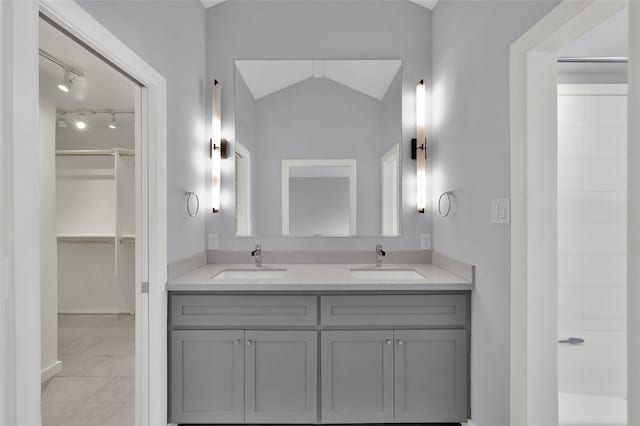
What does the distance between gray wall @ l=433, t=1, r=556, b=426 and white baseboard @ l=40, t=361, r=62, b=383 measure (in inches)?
102

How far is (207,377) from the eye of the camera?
214 centimetres

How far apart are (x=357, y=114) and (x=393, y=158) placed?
39cm

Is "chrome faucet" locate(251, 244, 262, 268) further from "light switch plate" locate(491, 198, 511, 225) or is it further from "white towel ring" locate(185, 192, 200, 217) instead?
"light switch plate" locate(491, 198, 511, 225)

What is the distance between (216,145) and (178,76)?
57 centimetres

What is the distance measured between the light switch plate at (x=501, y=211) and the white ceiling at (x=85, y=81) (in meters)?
1.77

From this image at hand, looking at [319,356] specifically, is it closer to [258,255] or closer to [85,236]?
[258,255]

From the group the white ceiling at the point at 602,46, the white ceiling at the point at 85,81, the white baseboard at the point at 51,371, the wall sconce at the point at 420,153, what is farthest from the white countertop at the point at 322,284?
the white ceiling at the point at 602,46

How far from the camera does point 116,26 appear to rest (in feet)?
5.39

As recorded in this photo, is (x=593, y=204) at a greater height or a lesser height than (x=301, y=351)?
greater

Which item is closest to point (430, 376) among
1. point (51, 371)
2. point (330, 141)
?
point (330, 141)

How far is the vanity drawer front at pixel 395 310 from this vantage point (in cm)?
214

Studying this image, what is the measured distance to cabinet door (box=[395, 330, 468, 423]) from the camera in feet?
7.02

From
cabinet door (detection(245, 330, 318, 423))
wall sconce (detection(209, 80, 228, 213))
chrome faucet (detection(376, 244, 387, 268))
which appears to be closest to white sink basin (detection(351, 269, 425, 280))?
chrome faucet (detection(376, 244, 387, 268))

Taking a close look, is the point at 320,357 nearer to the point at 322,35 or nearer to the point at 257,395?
the point at 257,395
